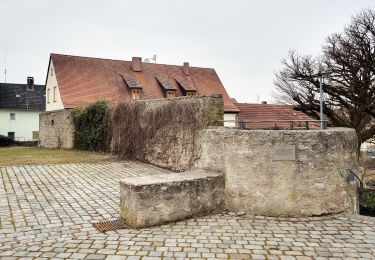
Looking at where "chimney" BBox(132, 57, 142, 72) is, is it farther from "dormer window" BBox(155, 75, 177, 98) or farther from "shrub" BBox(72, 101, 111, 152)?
"shrub" BBox(72, 101, 111, 152)

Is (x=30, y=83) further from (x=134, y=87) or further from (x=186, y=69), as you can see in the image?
(x=186, y=69)

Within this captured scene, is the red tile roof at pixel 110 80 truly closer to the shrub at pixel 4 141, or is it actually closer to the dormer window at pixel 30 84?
the shrub at pixel 4 141

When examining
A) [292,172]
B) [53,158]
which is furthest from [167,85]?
[292,172]

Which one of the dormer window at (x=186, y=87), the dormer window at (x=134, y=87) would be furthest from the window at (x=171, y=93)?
the dormer window at (x=134, y=87)

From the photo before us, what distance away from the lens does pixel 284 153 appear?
23.4 ft

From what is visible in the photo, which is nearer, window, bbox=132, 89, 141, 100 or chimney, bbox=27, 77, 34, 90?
window, bbox=132, 89, 141, 100

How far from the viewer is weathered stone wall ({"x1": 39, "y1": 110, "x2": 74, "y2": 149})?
2356cm

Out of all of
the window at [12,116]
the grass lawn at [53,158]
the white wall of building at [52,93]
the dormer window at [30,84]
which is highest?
the dormer window at [30,84]

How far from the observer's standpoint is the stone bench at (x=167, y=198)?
646 centimetres

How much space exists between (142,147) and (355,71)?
1317 cm

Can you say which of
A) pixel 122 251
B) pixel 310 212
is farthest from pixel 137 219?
pixel 310 212

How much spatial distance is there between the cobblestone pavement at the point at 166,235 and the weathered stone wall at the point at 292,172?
0.90 feet

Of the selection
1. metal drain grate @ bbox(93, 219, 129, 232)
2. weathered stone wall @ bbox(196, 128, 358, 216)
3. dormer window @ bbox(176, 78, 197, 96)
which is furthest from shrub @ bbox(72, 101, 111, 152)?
dormer window @ bbox(176, 78, 197, 96)

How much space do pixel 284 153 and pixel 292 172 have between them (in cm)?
40
